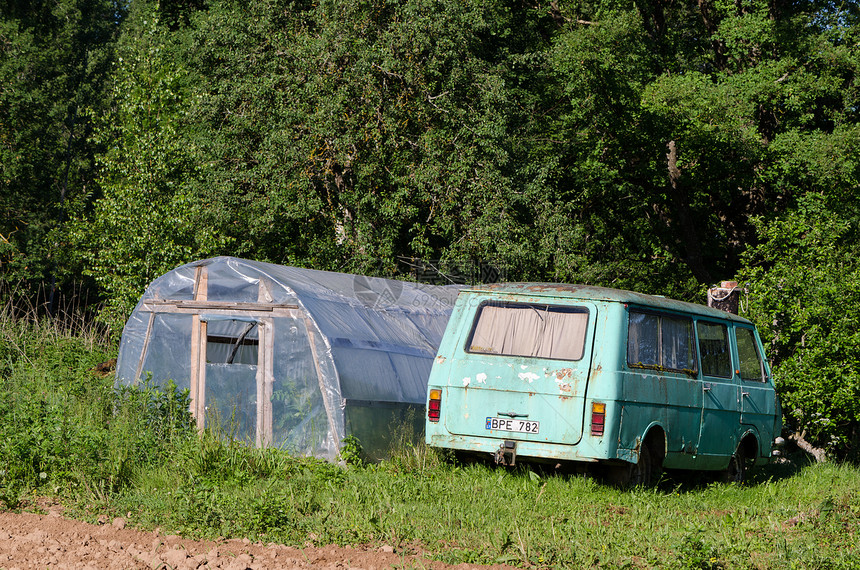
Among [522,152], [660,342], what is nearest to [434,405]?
[660,342]

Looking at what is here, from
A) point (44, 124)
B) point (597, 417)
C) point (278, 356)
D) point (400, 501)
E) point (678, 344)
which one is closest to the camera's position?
point (400, 501)

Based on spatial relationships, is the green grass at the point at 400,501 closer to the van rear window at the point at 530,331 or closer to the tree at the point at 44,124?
the van rear window at the point at 530,331

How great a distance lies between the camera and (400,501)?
315 inches

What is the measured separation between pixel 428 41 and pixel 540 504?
1275 centimetres

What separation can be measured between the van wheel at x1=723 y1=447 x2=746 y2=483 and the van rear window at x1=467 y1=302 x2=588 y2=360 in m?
3.16

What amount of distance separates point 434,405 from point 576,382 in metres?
1.46

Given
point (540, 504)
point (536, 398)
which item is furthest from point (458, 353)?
point (540, 504)

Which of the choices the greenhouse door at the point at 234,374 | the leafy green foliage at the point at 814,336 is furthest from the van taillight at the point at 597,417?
the leafy green foliage at the point at 814,336

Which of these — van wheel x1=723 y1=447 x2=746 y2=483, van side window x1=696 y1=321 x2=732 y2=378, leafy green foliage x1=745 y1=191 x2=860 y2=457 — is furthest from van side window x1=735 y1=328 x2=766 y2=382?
leafy green foliage x1=745 y1=191 x2=860 y2=457

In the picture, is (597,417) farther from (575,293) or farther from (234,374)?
(234,374)

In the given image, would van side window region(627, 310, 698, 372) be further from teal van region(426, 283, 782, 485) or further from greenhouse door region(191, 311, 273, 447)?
greenhouse door region(191, 311, 273, 447)

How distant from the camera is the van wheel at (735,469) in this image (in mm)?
10961

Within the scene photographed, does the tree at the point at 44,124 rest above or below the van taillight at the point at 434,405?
above

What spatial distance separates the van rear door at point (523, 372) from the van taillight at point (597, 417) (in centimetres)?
11
